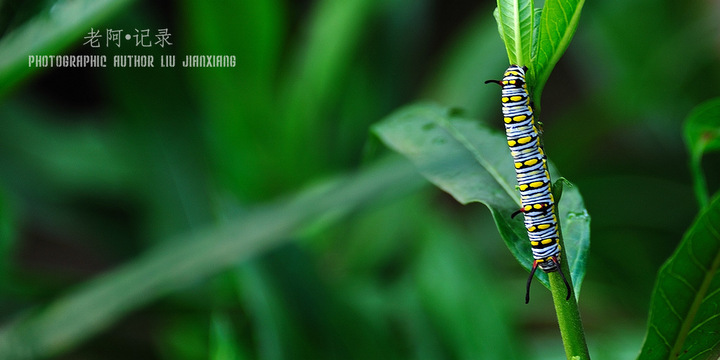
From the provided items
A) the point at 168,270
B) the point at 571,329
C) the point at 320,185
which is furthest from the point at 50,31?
the point at 571,329

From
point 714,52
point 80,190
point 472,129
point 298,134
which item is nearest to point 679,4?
point 714,52

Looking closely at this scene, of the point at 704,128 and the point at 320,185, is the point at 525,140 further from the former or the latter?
the point at 320,185

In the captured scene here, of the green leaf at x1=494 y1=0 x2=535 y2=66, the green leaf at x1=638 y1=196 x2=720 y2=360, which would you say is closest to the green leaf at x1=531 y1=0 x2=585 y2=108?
the green leaf at x1=494 y1=0 x2=535 y2=66

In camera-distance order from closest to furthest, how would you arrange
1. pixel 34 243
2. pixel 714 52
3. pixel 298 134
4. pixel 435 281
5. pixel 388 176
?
pixel 388 176 → pixel 435 281 → pixel 298 134 → pixel 714 52 → pixel 34 243

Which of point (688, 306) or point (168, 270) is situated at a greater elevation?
point (168, 270)

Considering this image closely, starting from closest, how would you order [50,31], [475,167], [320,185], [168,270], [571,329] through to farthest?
1. [571,329]
2. [475,167]
3. [50,31]
4. [168,270]
5. [320,185]

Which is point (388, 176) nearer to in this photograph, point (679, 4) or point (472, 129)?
point (472, 129)
